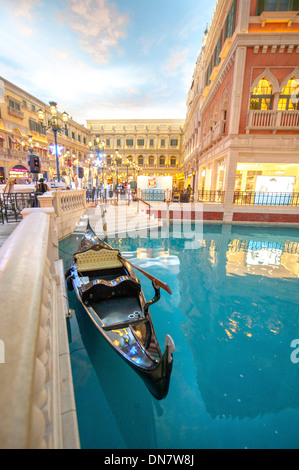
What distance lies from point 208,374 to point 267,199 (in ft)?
41.2

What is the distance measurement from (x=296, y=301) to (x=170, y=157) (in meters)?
45.2

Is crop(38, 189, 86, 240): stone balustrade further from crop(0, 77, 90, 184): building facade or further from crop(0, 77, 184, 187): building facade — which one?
crop(0, 77, 184, 187): building facade

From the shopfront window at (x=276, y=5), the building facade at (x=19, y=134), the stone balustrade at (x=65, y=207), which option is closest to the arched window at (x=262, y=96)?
the shopfront window at (x=276, y=5)

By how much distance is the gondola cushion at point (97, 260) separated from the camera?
4355 millimetres

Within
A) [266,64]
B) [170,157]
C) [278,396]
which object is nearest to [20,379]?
[278,396]

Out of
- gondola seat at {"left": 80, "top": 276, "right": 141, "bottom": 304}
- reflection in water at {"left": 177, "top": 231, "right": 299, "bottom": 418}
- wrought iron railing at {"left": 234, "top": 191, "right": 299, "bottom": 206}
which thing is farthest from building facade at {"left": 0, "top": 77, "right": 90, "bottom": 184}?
gondola seat at {"left": 80, "top": 276, "right": 141, "bottom": 304}

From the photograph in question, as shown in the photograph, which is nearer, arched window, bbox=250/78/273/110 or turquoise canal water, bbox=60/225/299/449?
turquoise canal water, bbox=60/225/299/449

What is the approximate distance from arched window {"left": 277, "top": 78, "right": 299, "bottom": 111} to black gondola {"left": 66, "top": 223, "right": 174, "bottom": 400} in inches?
524

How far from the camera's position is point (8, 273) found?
115 centimetres

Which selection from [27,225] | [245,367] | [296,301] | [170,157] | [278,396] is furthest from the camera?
[170,157]

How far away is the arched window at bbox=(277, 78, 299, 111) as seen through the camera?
1156 centimetres

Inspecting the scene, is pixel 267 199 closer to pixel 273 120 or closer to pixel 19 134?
pixel 273 120

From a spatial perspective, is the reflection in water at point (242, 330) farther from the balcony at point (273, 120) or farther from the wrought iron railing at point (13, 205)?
the balcony at point (273, 120)
